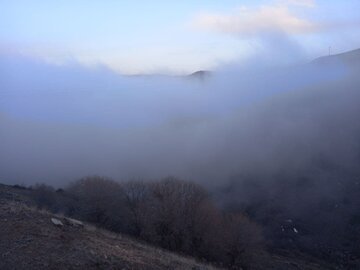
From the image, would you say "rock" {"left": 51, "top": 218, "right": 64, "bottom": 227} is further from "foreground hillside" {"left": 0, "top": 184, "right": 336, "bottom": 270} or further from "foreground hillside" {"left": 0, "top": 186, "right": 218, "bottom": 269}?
"foreground hillside" {"left": 0, "top": 186, "right": 218, "bottom": 269}

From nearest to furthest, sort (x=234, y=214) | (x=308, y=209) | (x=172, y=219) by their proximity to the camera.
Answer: (x=172, y=219) → (x=234, y=214) → (x=308, y=209)

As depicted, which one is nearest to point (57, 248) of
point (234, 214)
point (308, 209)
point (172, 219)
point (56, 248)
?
point (56, 248)

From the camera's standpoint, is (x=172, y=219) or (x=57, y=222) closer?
(x=57, y=222)

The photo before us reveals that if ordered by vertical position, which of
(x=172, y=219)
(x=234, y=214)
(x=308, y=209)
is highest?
(x=172, y=219)

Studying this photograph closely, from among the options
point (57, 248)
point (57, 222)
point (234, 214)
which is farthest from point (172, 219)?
point (57, 248)

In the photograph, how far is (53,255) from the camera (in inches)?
654

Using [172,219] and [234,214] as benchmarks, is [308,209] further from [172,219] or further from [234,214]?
[172,219]

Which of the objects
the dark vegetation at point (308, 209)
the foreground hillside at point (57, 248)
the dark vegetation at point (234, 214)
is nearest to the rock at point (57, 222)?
the foreground hillside at point (57, 248)

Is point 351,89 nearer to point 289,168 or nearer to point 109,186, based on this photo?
point 289,168

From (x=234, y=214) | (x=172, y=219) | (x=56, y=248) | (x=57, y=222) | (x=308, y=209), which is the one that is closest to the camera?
(x=56, y=248)

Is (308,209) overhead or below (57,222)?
below

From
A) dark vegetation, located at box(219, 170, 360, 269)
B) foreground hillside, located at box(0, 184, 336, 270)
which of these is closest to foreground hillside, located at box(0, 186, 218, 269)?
foreground hillside, located at box(0, 184, 336, 270)

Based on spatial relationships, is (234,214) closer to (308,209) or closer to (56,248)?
(308,209)

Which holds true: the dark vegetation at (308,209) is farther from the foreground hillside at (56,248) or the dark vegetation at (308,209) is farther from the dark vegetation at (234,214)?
the foreground hillside at (56,248)
